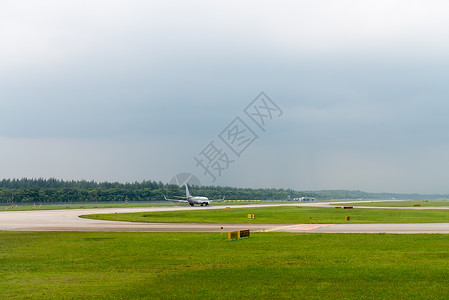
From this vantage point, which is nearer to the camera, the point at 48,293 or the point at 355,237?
the point at 48,293

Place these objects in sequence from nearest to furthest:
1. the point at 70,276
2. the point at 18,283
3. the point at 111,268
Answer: the point at 18,283 → the point at 70,276 → the point at 111,268

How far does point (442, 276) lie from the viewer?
21.5 metres

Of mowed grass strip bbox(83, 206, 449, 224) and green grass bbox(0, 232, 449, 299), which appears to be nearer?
green grass bbox(0, 232, 449, 299)

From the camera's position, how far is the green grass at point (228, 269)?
1853 cm

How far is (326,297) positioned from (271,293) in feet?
7.05

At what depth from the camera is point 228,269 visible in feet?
78.8

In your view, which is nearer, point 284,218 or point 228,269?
point 228,269

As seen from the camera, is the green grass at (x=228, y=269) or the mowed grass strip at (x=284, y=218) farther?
the mowed grass strip at (x=284, y=218)

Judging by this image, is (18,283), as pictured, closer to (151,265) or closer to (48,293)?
(48,293)

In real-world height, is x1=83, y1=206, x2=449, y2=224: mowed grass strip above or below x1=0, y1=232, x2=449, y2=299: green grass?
below

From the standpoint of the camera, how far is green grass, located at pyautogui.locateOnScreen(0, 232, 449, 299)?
18531 millimetres

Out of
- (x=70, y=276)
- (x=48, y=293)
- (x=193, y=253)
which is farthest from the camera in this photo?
(x=193, y=253)

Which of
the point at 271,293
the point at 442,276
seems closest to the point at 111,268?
the point at 271,293

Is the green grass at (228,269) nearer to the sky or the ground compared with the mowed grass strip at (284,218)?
nearer to the sky
